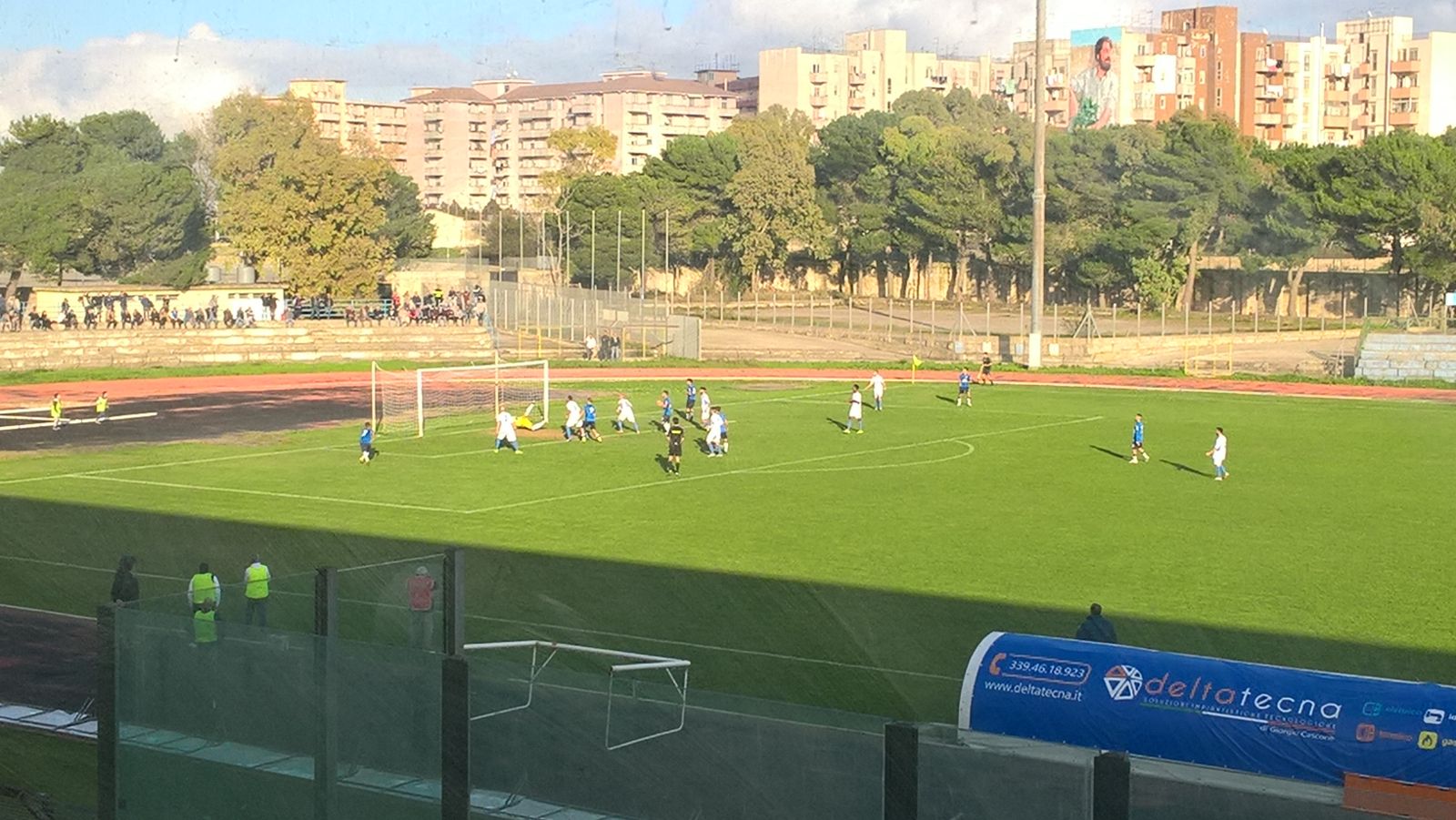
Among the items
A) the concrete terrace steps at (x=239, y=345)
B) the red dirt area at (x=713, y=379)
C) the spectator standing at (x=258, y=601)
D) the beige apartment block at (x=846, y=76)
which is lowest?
the red dirt area at (x=713, y=379)

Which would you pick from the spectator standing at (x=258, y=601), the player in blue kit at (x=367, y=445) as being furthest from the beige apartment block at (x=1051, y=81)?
the spectator standing at (x=258, y=601)

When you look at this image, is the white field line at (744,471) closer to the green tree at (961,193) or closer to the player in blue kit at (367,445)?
the player in blue kit at (367,445)

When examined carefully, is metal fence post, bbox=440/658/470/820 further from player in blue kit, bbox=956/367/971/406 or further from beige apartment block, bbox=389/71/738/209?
beige apartment block, bbox=389/71/738/209

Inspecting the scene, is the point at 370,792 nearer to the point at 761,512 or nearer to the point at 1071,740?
the point at 1071,740

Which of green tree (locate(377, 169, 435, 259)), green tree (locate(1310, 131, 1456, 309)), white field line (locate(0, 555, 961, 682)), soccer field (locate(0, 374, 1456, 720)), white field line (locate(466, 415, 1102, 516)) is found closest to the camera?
white field line (locate(0, 555, 961, 682))

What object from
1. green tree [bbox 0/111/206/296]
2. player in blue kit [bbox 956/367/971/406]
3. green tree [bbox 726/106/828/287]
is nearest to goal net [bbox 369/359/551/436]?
player in blue kit [bbox 956/367/971/406]

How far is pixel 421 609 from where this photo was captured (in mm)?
15023

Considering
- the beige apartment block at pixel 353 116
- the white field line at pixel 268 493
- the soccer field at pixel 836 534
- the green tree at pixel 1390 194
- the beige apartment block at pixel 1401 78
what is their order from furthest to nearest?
the beige apartment block at pixel 353 116, the beige apartment block at pixel 1401 78, the green tree at pixel 1390 194, the white field line at pixel 268 493, the soccer field at pixel 836 534

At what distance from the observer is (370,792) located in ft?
39.1

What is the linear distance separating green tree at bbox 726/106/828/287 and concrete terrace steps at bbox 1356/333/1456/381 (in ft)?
164

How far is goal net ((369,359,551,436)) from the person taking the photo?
45.9m

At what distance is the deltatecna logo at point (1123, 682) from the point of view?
12266mm

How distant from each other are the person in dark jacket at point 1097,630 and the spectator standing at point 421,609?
6833 millimetres

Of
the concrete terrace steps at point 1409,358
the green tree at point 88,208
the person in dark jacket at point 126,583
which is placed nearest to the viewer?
the person in dark jacket at point 126,583
